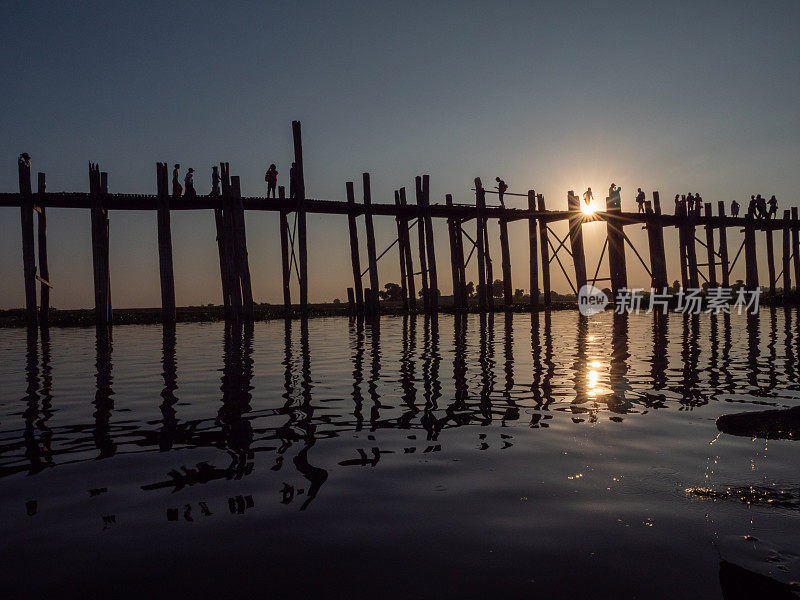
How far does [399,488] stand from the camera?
3.56 m

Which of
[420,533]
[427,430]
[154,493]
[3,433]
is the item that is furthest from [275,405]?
[420,533]

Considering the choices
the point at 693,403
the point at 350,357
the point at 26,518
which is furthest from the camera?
the point at 350,357

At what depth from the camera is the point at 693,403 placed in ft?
19.7

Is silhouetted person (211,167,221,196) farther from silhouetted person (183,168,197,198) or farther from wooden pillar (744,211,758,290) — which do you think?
wooden pillar (744,211,758,290)

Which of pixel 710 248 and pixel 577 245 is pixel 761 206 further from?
pixel 577 245

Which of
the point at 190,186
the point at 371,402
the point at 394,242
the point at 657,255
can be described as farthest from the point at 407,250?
the point at 371,402

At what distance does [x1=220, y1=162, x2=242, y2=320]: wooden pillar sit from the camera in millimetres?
21125

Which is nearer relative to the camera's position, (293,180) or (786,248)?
(293,180)

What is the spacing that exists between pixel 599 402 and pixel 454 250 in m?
21.8

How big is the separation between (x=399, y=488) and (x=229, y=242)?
19202 mm

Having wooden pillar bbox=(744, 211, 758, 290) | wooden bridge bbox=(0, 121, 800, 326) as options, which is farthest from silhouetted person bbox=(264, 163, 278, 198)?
wooden pillar bbox=(744, 211, 758, 290)

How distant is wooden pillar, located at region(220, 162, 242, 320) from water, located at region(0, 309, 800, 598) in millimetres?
13619

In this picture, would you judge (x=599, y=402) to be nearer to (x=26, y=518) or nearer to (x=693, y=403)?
(x=693, y=403)

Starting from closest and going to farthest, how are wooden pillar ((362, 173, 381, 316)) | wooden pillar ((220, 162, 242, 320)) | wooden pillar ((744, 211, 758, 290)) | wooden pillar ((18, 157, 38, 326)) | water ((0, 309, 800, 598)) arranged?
1. water ((0, 309, 800, 598))
2. wooden pillar ((18, 157, 38, 326))
3. wooden pillar ((220, 162, 242, 320))
4. wooden pillar ((362, 173, 381, 316))
5. wooden pillar ((744, 211, 758, 290))
